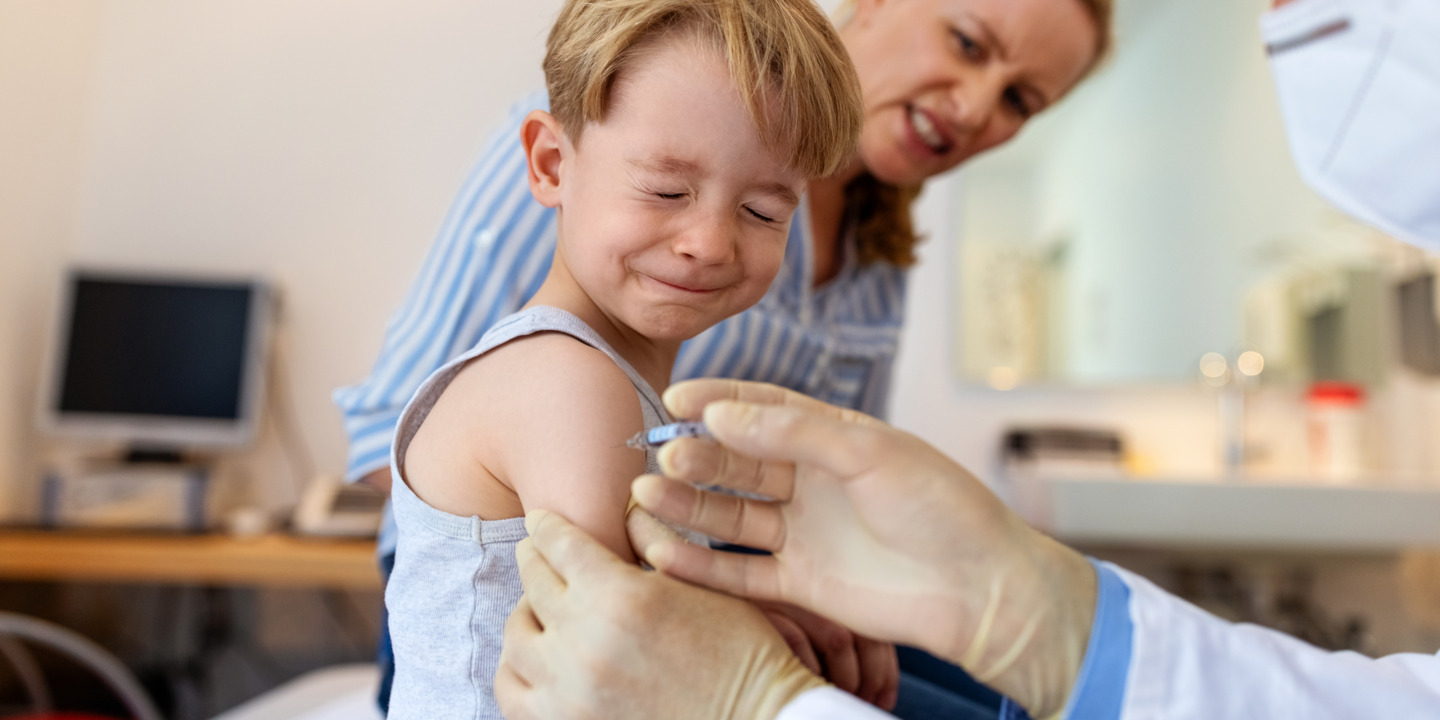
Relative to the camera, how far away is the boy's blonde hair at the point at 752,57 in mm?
489

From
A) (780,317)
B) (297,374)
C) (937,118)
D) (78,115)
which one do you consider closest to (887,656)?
(780,317)

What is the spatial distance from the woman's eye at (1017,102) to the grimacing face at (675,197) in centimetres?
45

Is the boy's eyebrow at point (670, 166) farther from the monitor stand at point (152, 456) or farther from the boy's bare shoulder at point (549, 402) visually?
the monitor stand at point (152, 456)

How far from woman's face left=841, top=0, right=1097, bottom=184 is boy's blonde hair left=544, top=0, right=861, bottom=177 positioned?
0.32 metres

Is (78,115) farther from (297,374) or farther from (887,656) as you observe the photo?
(887,656)

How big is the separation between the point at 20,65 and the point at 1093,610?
8.39 feet

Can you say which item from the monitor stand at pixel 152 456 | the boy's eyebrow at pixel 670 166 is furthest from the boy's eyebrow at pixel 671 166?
the monitor stand at pixel 152 456

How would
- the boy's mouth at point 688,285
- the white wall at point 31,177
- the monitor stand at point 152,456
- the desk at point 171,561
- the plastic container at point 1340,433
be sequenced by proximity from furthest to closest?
the plastic container at point 1340,433 → the monitor stand at point 152,456 → the white wall at point 31,177 → the desk at point 171,561 → the boy's mouth at point 688,285

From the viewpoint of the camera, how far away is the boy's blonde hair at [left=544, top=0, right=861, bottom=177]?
1.60 ft

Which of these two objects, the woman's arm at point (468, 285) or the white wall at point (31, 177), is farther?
the white wall at point (31, 177)

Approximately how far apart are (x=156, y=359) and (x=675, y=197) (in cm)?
220

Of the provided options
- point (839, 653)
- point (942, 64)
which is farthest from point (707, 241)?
point (942, 64)

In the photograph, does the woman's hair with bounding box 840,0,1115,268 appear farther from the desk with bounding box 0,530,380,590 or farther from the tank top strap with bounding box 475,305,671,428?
the desk with bounding box 0,530,380,590

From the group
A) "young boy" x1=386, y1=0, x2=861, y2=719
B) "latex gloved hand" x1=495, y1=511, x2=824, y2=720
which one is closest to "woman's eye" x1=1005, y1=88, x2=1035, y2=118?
"young boy" x1=386, y1=0, x2=861, y2=719
